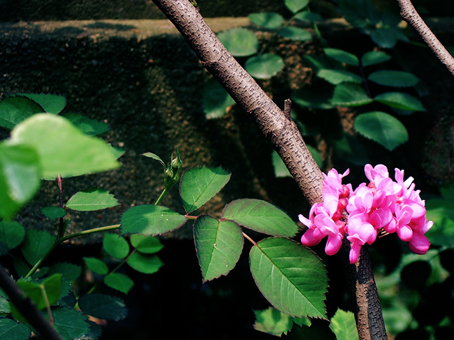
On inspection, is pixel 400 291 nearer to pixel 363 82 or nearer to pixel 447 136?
pixel 447 136

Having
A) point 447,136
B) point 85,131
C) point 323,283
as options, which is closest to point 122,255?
point 85,131

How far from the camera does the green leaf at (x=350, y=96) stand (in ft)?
2.67

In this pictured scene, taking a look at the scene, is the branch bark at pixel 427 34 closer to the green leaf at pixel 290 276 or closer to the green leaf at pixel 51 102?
the green leaf at pixel 290 276

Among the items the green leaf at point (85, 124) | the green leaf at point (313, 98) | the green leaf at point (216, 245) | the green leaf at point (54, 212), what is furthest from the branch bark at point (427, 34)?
the green leaf at point (54, 212)

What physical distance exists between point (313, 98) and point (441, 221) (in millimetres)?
452

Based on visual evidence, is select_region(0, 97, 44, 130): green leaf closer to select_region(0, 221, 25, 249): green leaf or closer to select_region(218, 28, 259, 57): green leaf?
select_region(0, 221, 25, 249): green leaf

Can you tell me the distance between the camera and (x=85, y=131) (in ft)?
1.98

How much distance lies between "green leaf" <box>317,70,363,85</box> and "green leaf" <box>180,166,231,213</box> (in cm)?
43

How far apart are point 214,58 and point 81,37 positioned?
59 cm

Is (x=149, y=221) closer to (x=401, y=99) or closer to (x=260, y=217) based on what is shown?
(x=260, y=217)

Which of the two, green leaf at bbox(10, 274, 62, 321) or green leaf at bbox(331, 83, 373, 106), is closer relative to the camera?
green leaf at bbox(10, 274, 62, 321)

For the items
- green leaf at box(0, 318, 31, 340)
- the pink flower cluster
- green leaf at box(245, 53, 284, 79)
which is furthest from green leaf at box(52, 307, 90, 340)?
green leaf at box(245, 53, 284, 79)

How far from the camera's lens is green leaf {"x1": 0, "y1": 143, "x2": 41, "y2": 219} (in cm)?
17

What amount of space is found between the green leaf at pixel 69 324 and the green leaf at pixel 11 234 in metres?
0.31
